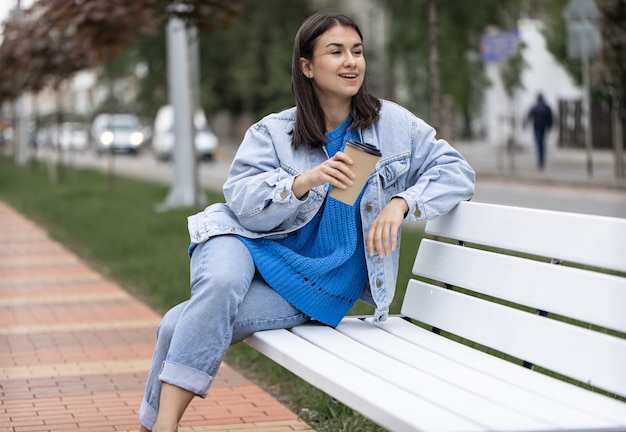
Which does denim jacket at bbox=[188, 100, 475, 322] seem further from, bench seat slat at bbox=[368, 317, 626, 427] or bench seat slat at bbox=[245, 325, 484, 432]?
bench seat slat at bbox=[245, 325, 484, 432]

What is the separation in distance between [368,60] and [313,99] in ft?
4.23

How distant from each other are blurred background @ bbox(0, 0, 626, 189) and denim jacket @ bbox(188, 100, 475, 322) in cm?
158

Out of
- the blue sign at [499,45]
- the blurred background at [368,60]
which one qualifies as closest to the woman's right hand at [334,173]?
the blurred background at [368,60]

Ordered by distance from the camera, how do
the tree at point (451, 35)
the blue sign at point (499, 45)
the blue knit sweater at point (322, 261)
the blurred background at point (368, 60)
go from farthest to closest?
the tree at point (451, 35) → the blue sign at point (499, 45) → the blurred background at point (368, 60) → the blue knit sweater at point (322, 261)

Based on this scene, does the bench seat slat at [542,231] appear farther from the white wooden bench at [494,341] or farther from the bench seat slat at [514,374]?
the bench seat slat at [514,374]

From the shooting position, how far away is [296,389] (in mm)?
5152

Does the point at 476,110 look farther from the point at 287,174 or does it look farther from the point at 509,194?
the point at 287,174

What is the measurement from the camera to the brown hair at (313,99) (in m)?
3.91

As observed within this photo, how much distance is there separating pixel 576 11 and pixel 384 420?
15.9 m

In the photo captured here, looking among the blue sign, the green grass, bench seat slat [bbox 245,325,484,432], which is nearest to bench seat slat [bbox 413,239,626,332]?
bench seat slat [bbox 245,325,484,432]

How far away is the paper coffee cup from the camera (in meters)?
3.55

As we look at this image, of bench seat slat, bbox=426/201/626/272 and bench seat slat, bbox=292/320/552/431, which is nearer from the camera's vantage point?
bench seat slat, bbox=292/320/552/431

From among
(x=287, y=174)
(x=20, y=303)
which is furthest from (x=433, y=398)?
(x=20, y=303)

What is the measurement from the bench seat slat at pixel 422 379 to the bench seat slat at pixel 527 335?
22cm
